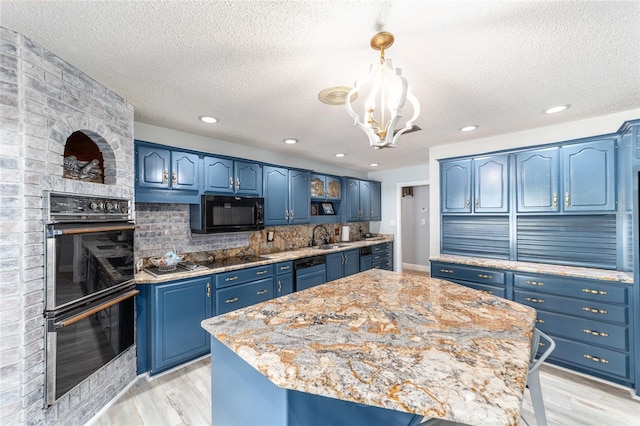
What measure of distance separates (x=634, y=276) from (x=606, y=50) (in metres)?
1.83

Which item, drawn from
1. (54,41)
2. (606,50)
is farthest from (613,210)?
(54,41)

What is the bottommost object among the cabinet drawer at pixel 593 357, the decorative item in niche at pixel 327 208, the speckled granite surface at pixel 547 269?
the cabinet drawer at pixel 593 357

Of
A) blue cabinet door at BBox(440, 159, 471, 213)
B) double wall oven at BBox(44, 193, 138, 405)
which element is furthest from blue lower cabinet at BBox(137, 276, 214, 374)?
blue cabinet door at BBox(440, 159, 471, 213)

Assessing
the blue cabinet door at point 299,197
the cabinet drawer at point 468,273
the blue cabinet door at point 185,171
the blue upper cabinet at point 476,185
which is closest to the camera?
the blue cabinet door at point 185,171

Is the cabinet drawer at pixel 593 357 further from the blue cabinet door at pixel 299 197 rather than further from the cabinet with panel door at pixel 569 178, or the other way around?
the blue cabinet door at pixel 299 197

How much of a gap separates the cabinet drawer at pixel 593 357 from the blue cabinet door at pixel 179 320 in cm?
340

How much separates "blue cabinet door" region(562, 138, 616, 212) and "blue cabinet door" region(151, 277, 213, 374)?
3.82 metres

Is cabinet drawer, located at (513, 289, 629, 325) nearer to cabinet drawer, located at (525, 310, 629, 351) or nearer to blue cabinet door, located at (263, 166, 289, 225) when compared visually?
cabinet drawer, located at (525, 310, 629, 351)

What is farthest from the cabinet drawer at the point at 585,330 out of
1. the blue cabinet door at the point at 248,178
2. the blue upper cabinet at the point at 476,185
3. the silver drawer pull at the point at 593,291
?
the blue cabinet door at the point at 248,178

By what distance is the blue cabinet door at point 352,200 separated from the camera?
4994 mm

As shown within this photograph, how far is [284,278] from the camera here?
346 cm

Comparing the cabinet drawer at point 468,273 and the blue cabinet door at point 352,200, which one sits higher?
the blue cabinet door at point 352,200

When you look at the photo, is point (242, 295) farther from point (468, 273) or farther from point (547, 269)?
point (547, 269)

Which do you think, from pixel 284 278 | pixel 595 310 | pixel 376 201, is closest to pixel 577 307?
pixel 595 310
